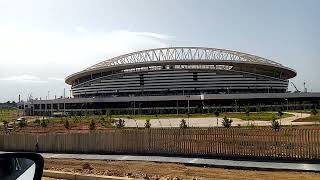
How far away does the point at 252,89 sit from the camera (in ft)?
440

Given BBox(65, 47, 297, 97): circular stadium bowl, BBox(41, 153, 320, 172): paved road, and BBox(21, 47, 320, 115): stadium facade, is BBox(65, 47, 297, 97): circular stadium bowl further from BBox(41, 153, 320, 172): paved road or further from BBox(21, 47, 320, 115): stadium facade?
BBox(41, 153, 320, 172): paved road

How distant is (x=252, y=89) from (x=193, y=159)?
115 m

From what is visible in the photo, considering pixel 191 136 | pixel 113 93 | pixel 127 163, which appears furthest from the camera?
pixel 113 93

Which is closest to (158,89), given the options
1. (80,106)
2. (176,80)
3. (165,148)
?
(176,80)

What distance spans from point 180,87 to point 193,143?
107 m

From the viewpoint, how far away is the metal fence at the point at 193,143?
22.0 meters

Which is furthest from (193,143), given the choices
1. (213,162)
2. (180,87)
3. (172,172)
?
(180,87)

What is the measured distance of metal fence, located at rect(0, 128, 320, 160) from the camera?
22.0m

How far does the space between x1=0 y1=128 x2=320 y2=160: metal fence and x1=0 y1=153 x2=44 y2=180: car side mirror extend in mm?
19170

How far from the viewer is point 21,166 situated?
3795 mm

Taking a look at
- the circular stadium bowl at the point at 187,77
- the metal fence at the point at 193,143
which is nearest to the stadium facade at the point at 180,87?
the circular stadium bowl at the point at 187,77

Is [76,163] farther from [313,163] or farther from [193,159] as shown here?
[313,163]

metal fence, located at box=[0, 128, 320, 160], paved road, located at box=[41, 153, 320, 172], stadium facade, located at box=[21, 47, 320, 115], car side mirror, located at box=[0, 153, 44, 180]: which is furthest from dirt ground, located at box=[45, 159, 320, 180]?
stadium facade, located at box=[21, 47, 320, 115]

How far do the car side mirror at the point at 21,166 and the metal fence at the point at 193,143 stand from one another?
62.9 ft
